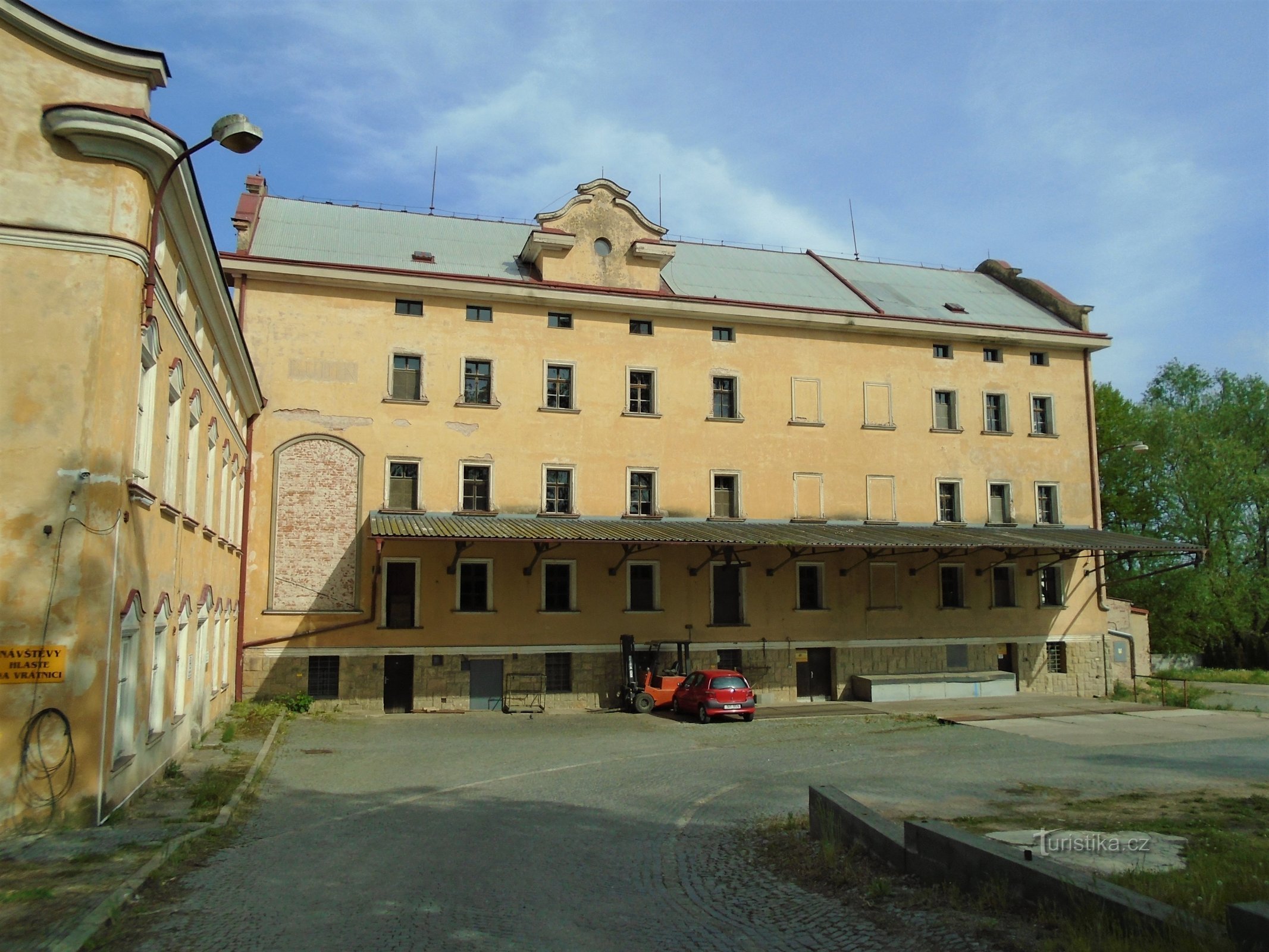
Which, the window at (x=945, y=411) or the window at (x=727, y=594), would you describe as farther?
the window at (x=945, y=411)

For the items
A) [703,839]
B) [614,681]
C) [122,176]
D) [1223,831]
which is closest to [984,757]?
[1223,831]

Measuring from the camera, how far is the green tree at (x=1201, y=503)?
5144 cm

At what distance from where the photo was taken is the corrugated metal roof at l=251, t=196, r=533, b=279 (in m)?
31.0

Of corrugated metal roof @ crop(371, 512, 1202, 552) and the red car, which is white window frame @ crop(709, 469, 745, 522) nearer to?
corrugated metal roof @ crop(371, 512, 1202, 552)

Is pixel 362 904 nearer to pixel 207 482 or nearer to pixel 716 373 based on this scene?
pixel 207 482

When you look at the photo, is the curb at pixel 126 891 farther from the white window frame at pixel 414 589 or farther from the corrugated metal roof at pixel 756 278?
the corrugated metal roof at pixel 756 278

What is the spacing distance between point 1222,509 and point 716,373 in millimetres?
34475

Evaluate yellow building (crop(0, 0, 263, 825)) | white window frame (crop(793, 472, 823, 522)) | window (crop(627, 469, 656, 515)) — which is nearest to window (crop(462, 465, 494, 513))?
window (crop(627, 469, 656, 515))

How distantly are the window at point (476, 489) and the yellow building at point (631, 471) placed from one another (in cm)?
9

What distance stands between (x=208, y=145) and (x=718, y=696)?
18343mm

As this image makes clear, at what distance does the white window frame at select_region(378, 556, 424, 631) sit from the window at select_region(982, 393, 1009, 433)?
20478mm

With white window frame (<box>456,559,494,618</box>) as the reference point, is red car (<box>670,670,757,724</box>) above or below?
below

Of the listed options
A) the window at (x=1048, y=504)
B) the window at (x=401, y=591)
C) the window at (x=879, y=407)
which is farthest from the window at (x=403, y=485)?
the window at (x=1048, y=504)

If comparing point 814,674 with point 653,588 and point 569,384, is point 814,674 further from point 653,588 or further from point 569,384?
point 569,384
